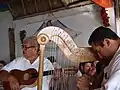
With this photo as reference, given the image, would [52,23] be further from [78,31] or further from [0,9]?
[0,9]

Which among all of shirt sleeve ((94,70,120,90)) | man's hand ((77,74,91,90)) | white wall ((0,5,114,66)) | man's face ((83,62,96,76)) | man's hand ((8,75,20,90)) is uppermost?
white wall ((0,5,114,66))

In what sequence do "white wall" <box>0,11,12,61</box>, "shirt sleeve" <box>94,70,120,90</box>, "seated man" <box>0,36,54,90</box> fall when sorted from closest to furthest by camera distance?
"shirt sleeve" <box>94,70,120,90</box>
"seated man" <box>0,36,54,90</box>
"white wall" <box>0,11,12,61</box>

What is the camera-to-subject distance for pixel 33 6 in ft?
12.5

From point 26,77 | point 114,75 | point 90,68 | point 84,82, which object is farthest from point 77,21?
point 114,75

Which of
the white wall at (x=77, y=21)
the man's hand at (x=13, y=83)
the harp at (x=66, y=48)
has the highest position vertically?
the white wall at (x=77, y=21)

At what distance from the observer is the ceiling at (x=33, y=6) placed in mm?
3410

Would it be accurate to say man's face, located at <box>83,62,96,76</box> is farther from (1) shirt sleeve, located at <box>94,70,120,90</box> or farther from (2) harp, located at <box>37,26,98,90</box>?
(1) shirt sleeve, located at <box>94,70,120,90</box>

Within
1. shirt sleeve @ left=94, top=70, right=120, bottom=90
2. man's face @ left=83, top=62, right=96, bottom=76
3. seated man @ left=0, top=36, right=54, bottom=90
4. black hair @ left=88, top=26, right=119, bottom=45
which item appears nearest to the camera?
shirt sleeve @ left=94, top=70, right=120, bottom=90

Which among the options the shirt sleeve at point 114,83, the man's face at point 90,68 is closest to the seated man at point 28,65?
the man's face at point 90,68

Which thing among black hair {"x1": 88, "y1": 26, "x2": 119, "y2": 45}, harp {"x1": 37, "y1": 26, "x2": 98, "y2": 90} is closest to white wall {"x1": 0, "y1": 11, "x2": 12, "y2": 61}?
harp {"x1": 37, "y1": 26, "x2": 98, "y2": 90}

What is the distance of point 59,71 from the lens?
245cm

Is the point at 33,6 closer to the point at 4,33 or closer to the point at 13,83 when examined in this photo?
the point at 4,33

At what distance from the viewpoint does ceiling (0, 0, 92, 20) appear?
3.41 metres

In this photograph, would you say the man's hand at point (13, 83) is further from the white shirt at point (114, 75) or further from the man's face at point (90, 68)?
the white shirt at point (114, 75)
